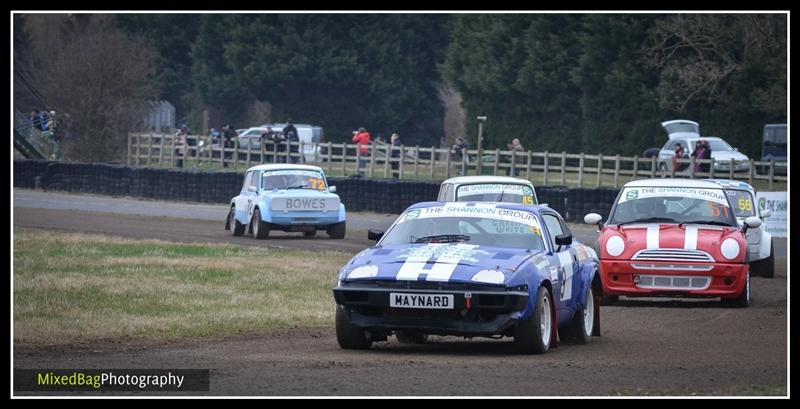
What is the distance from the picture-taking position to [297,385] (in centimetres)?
820

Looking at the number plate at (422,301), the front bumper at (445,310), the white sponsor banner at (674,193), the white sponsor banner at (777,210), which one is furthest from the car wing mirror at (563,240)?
the white sponsor banner at (777,210)

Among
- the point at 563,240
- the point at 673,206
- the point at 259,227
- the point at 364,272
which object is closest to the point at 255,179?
the point at 259,227

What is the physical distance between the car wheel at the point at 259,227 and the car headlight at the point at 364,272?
15.0 m

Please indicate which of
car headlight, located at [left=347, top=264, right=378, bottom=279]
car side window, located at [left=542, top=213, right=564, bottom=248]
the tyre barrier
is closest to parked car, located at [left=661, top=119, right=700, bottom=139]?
the tyre barrier

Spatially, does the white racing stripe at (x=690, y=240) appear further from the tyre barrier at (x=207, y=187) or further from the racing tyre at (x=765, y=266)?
the tyre barrier at (x=207, y=187)

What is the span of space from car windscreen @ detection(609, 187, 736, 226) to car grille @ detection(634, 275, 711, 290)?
92cm

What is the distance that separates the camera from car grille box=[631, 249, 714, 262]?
1500 centimetres

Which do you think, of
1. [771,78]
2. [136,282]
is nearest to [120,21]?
[771,78]

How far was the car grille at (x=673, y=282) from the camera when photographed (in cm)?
1508

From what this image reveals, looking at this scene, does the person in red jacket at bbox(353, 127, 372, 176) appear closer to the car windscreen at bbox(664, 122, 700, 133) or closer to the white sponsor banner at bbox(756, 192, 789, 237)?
the car windscreen at bbox(664, 122, 700, 133)

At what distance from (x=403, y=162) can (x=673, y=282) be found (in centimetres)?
2890

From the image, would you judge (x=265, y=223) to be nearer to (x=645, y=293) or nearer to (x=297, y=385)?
(x=645, y=293)

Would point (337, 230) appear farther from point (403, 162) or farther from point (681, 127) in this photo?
point (681, 127)

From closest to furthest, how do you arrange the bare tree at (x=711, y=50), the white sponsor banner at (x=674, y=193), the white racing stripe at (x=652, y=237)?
the white racing stripe at (x=652, y=237), the white sponsor banner at (x=674, y=193), the bare tree at (x=711, y=50)
